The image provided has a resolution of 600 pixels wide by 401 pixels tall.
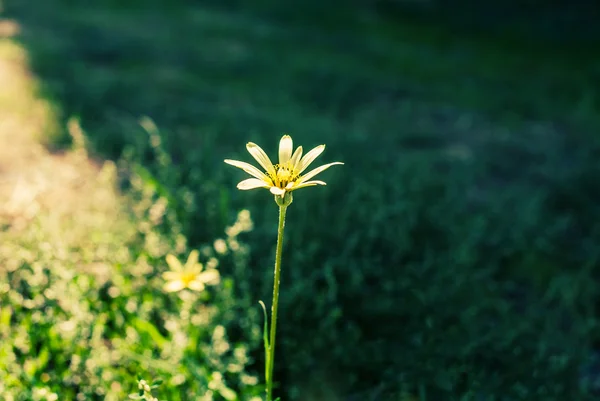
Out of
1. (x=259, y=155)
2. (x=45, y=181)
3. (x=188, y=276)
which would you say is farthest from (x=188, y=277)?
(x=45, y=181)

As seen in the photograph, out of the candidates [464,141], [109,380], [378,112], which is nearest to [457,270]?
[109,380]

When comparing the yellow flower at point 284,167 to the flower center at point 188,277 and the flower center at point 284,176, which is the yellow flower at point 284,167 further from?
the flower center at point 188,277

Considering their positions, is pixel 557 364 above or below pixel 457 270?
below

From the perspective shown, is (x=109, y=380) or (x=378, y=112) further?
(x=378, y=112)

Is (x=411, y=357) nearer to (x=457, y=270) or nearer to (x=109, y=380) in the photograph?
(x=457, y=270)

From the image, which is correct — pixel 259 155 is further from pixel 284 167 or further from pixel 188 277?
pixel 188 277

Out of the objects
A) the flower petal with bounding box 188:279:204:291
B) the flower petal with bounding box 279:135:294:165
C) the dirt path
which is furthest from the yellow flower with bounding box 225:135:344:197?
the dirt path

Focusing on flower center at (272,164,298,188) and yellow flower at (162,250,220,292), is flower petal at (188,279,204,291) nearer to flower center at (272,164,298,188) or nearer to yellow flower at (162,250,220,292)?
yellow flower at (162,250,220,292)

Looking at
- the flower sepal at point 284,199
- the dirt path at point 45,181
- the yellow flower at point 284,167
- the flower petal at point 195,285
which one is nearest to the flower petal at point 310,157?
the yellow flower at point 284,167
